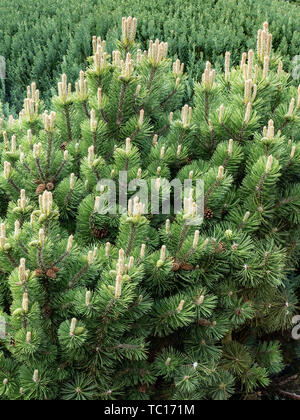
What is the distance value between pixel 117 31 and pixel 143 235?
3.76 meters

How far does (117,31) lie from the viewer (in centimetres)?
518

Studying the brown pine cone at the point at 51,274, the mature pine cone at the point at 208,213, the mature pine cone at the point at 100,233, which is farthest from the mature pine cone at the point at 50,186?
the mature pine cone at the point at 208,213

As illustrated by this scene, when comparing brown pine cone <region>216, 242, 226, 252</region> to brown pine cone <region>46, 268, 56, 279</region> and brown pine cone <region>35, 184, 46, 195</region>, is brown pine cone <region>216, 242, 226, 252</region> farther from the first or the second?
brown pine cone <region>35, 184, 46, 195</region>

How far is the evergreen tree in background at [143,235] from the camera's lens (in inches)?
77.8

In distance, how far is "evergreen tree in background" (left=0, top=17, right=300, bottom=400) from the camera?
1976 millimetres

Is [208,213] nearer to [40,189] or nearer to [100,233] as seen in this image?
[100,233]

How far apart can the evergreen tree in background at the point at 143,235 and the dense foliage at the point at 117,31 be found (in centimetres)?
196

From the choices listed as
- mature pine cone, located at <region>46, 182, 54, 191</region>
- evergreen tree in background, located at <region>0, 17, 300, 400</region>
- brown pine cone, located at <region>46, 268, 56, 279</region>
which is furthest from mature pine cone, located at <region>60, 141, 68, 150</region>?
brown pine cone, located at <region>46, 268, 56, 279</region>

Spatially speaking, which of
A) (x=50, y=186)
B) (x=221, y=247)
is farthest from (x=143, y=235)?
(x=50, y=186)

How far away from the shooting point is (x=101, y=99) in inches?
91.8

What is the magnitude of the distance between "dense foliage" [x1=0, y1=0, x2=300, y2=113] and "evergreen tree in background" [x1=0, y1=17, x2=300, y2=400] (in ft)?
6.43

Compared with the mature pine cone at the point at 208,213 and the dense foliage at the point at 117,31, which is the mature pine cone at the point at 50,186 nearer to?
the mature pine cone at the point at 208,213

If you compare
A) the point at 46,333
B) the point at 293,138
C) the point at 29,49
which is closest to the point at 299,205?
the point at 293,138

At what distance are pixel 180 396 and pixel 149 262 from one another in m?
0.74
